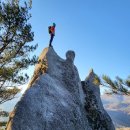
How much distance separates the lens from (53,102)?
2270cm

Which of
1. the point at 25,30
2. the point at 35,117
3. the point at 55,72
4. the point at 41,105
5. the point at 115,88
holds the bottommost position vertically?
the point at 35,117

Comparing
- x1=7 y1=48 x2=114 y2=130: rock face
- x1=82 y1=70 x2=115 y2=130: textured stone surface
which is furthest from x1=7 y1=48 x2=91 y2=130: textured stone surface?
x1=82 y1=70 x2=115 y2=130: textured stone surface

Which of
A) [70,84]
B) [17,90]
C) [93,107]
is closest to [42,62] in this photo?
[70,84]

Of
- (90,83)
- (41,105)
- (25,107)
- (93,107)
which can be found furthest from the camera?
(90,83)

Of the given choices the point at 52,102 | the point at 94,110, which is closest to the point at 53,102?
the point at 52,102

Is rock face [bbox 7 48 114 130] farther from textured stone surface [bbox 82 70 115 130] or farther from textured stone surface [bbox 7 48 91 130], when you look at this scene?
textured stone surface [bbox 82 70 115 130]

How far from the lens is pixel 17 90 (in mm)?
40125

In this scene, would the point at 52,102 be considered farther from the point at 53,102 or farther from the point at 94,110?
the point at 94,110

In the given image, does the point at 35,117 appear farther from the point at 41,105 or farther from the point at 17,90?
the point at 17,90

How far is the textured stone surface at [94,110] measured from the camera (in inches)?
1126

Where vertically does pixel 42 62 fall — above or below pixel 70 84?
above

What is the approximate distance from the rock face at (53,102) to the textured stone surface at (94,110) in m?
0.15

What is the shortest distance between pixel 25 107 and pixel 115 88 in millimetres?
9991

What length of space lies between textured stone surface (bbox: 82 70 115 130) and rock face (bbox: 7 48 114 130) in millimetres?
152
